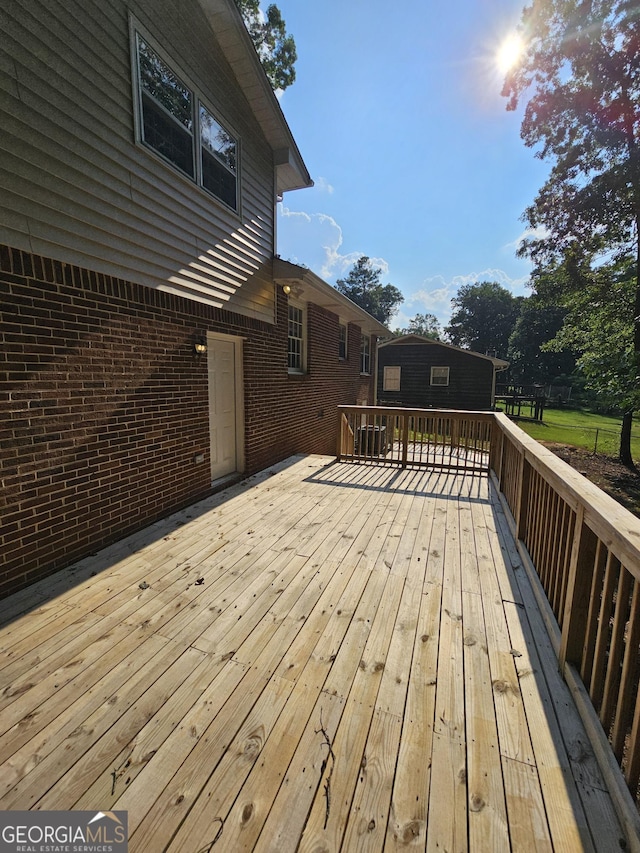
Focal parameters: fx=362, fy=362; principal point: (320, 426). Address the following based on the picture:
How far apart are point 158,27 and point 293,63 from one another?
867cm

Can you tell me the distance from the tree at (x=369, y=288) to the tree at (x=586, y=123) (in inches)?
1216

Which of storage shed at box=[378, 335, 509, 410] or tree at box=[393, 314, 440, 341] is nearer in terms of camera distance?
storage shed at box=[378, 335, 509, 410]

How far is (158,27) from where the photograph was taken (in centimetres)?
362

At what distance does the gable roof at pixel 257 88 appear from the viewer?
4.38 m

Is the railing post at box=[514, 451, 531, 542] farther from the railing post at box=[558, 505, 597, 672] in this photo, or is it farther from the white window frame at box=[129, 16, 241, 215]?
the white window frame at box=[129, 16, 241, 215]

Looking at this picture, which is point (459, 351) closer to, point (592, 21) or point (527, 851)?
point (592, 21)

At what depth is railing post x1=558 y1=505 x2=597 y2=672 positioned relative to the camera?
172 centimetres

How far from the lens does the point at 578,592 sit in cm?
173

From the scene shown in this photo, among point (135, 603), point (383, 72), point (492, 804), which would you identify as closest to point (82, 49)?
point (135, 603)

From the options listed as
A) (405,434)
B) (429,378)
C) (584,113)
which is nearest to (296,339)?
(405,434)

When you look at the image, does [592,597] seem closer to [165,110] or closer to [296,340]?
[165,110]

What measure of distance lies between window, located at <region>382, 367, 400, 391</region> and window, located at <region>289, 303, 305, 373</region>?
1354cm

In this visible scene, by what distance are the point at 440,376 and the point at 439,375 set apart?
8 centimetres

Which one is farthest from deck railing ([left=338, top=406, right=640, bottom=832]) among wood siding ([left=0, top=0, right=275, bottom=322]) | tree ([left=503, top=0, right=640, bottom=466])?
tree ([left=503, top=0, right=640, bottom=466])
